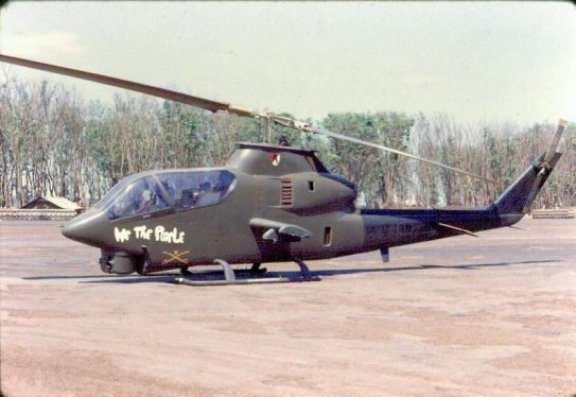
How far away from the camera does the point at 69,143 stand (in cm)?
7556

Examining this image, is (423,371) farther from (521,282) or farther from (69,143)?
(69,143)

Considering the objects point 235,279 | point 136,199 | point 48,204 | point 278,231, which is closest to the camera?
point 136,199

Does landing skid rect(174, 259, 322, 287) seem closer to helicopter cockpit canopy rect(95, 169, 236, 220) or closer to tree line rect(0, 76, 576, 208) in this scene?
helicopter cockpit canopy rect(95, 169, 236, 220)

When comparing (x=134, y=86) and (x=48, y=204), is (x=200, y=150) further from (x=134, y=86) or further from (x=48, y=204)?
(x=134, y=86)

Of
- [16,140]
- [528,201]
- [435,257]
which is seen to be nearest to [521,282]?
[528,201]

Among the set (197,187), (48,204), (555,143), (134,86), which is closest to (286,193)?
(197,187)

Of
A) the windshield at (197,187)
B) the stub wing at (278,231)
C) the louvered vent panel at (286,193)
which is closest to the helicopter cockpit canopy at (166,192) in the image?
the windshield at (197,187)

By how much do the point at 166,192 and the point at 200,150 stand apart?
67595mm

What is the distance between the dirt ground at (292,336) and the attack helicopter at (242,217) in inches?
33.3

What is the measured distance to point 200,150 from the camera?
80.8 meters

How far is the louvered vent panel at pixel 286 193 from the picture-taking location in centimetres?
1516

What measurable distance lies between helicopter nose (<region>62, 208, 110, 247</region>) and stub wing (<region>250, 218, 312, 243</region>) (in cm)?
319

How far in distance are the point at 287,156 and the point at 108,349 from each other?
851 cm

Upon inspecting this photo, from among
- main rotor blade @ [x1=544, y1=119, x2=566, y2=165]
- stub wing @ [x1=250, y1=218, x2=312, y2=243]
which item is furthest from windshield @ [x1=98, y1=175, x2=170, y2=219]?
main rotor blade @ [x1=544, y1=119, x2=566, y2=165]
